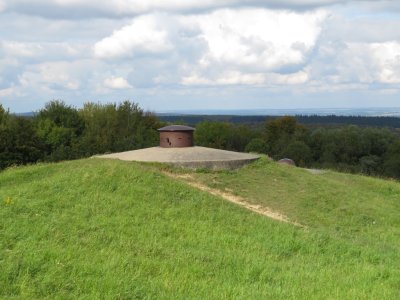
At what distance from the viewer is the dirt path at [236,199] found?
10.1m

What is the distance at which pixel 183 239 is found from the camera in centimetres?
739

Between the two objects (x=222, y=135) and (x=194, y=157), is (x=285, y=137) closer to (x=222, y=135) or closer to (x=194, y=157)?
(x=222, y=135)

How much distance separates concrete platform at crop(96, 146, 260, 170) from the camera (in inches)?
497

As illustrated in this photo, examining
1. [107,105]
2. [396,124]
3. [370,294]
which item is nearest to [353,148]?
[107,105]

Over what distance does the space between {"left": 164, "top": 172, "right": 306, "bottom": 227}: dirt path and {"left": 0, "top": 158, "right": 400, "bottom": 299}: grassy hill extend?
220 millimetres

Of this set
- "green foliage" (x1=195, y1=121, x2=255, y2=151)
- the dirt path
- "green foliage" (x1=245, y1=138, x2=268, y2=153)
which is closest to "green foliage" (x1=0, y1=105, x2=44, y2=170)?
the dirt path

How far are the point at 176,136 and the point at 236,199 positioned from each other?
3.82 m

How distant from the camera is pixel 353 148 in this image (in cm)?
5694

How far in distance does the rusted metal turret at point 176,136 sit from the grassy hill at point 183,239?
6.51ft

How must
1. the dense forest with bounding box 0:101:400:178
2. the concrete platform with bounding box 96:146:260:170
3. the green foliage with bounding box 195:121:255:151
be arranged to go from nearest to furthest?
the concrete platform with bounding box 96:146:260:170
the dense forest with bounding box 0:101:400:178
the green foliage with bounding box 195:121:255:151

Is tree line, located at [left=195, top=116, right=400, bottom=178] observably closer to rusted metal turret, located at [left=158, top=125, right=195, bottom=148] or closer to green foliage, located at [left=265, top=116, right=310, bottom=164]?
green foliage, located at [left=265, top=116, right=310, bottom=164]

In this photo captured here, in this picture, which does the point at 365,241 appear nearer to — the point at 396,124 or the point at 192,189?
the point at 192,189

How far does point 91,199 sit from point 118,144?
28.0 m

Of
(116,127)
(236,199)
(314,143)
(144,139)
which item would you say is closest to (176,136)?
(236,199)
